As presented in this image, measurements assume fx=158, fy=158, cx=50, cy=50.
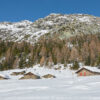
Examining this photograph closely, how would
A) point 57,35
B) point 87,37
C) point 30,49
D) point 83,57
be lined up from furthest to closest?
point 57,35 < point 87,37 < point 30,49 < point 83,57

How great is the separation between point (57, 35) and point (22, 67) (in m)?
70.5

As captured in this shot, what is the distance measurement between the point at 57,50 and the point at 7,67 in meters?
33.2

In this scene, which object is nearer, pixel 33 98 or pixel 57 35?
pixel 33 98

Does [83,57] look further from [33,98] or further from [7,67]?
[33,98]

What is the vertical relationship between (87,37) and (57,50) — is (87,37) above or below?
above

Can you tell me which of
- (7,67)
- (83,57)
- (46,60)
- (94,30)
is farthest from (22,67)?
(94,30)

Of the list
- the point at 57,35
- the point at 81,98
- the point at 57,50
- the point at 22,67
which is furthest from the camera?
the point at 57,35

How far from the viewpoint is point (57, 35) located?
146 m

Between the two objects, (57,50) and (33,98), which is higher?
(57,50)

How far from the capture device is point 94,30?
157 metres

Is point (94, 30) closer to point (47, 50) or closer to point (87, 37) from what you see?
point (87, 37)

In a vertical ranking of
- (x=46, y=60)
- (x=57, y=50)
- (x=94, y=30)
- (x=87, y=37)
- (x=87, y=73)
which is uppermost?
Result: (x=94, y=30)

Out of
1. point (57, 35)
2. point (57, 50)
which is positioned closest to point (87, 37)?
point (57, 35)

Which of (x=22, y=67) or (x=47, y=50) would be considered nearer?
(x=22, y=67)
